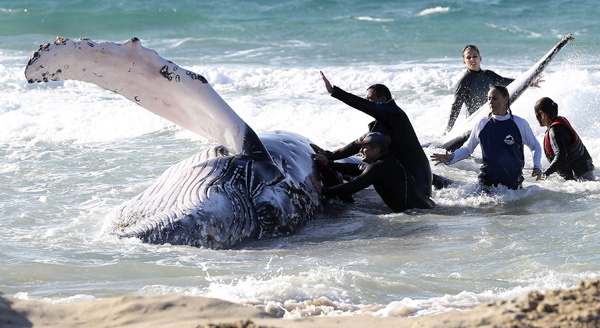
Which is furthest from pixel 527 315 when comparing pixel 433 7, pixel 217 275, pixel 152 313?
pixel 433 7

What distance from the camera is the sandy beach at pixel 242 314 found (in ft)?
13.0

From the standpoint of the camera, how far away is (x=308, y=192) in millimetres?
8016

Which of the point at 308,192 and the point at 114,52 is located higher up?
the point at 114,52

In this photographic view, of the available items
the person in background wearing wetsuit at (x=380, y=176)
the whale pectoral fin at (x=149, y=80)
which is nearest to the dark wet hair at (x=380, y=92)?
the person in background wearing wetsuit at (x=380, y=176)

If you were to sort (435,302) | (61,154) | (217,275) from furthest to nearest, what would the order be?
(61,154) < (217,275) < (435,302)

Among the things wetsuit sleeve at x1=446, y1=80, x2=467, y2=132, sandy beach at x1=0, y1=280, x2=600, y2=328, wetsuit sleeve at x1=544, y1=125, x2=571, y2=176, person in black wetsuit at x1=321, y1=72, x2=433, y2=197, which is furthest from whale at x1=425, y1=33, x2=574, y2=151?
sandy beach at x1=0, y1=280, x2=600, y2=328

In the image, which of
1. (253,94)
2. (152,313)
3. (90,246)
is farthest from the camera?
(253,94)

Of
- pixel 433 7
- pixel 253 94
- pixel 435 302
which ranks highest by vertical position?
pixel 433 7

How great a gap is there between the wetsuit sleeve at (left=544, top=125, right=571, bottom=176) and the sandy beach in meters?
5.30

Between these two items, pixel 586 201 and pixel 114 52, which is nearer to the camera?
pixel 114 52

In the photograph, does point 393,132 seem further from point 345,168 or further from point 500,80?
point 500,80

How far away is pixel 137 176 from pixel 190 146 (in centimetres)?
232

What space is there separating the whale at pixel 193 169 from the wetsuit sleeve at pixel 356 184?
1.05 feet

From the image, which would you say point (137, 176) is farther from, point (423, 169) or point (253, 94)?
point (253, 94)
